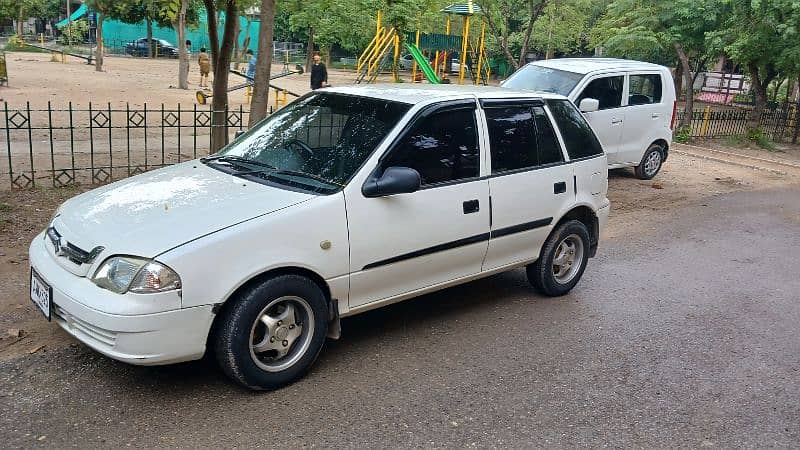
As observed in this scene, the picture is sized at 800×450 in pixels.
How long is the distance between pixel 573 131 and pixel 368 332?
8.12 ft

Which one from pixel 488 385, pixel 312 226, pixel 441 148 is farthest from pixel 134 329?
pixel 441 148

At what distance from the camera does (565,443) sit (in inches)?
145

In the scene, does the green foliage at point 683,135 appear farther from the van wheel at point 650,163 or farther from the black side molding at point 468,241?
the black side molding at point 468,241

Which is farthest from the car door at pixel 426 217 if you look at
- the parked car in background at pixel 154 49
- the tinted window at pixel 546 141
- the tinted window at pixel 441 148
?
the parked car in background at pixel 154 49

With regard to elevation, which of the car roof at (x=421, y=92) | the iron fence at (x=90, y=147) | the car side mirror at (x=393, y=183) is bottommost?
the iron fence at (x=90, y=147)

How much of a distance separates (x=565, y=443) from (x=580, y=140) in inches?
117

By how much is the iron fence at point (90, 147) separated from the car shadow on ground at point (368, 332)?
442 cm

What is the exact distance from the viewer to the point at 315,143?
4.70m

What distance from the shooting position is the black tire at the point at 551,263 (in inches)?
224

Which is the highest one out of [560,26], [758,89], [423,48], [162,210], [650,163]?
[560,26]

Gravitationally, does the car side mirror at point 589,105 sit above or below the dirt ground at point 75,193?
above

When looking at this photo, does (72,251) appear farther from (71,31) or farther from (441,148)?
(71,31)

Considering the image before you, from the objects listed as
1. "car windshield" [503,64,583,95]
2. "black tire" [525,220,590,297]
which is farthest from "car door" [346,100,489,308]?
"car windshield" [503,64,583,95]

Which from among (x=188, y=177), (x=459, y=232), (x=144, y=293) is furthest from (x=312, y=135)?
(x=144, y=293)
